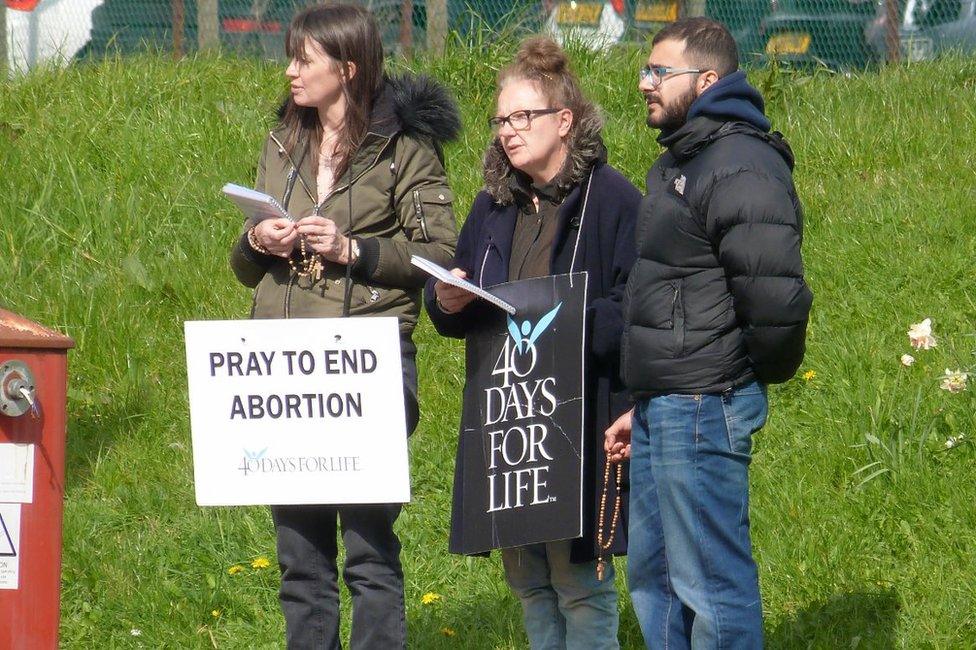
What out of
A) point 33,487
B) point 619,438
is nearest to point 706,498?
point 619,438

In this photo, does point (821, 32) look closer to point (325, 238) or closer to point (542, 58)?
point (542, 58)

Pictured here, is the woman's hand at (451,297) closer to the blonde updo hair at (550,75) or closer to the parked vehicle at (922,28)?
the blonde updo hair at (550,75)

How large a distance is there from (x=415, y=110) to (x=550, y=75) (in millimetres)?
424

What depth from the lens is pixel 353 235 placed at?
3.69m

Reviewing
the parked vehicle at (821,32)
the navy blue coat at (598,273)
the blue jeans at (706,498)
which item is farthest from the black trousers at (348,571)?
the parked vehicle at (821,32)

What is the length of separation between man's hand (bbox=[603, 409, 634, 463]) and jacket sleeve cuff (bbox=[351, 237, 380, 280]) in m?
0.76

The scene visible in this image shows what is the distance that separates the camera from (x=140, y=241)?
680cm

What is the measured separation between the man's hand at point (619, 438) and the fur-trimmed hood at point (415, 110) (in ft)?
3.16

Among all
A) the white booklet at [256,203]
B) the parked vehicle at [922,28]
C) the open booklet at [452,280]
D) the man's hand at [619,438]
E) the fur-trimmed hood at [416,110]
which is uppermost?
the parked vehicle at [922,28]

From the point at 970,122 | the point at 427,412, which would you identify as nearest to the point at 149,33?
the point at 427,412

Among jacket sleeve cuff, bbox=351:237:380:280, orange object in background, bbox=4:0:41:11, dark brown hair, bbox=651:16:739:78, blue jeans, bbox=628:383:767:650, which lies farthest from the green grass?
dark brown hair, bbox=651:16:739:78

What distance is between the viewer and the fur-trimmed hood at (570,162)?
11.5 ft

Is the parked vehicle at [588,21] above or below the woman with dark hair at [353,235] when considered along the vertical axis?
above

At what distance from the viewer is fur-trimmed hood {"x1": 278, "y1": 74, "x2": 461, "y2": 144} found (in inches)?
147
